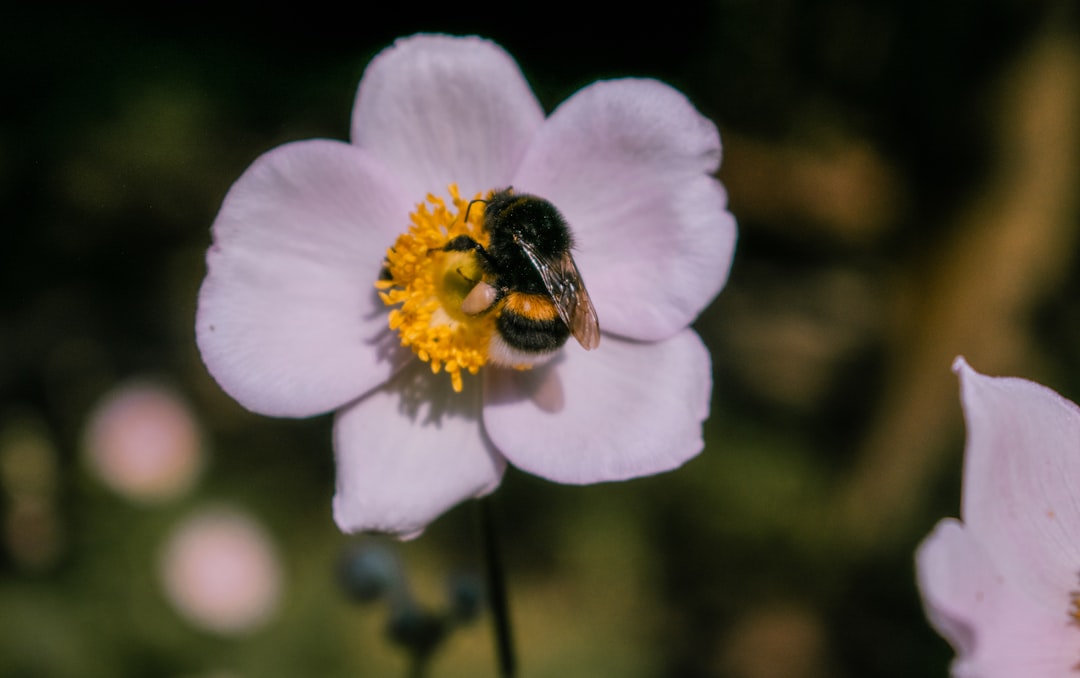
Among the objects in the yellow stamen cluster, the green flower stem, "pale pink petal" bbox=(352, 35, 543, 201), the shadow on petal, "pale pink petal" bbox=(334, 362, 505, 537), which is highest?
"pale pink petal" bbox=(352, 35, 543, 201)

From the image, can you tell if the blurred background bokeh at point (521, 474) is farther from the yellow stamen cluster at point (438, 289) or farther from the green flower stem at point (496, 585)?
the yellow stamen cluster at point (438, 289)

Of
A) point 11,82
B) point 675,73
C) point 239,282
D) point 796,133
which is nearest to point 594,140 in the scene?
point 239,282

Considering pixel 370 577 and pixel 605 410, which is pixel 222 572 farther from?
pixel 605 410

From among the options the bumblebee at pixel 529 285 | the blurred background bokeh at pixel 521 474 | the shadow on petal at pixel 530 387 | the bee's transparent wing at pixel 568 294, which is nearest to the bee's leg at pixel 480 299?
the bumblebee at pixel 529 285

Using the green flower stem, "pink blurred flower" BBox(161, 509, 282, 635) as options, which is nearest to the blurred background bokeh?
"pink blurred flower" BBox(161, 509, 282, 635)

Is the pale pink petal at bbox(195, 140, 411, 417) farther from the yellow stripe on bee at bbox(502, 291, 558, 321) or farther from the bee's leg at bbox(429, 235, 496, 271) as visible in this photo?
the yellow stripe on bee at bbox(502, 291, 558, 321)
